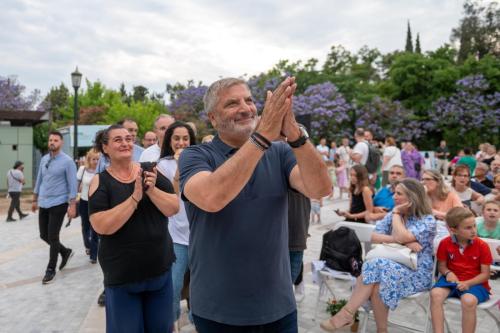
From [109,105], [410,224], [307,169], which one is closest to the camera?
[307,169]

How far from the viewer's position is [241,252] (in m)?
1.79

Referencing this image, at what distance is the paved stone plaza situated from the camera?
14.6 feet

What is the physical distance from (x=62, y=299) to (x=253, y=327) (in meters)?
4.22

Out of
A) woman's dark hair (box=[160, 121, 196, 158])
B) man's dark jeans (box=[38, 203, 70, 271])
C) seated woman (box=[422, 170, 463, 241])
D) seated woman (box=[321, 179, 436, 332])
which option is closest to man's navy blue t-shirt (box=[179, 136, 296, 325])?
woman's dark hair (box=[160, 121, 196, 158])

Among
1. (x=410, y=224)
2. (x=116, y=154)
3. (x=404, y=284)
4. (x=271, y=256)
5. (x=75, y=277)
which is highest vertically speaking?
(x=116, y=154)

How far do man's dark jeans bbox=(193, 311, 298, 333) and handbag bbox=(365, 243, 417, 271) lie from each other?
2.37 metres

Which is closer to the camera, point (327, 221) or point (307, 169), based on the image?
point (307, 169)

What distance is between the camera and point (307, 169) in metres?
1.73

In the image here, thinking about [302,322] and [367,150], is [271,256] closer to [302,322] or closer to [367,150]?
[302,322]

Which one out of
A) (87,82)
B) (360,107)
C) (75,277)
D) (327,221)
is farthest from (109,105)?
(75,277)

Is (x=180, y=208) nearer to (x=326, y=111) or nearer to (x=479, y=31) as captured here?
(x=326, y=111)

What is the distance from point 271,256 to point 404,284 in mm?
2528

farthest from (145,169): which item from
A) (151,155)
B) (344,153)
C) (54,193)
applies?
(344,153)

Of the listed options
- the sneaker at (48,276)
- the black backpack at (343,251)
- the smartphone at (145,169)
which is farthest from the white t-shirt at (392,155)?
the smartphone at (145,169)
